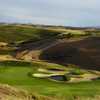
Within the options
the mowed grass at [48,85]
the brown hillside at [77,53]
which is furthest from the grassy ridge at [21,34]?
the mowed grass at [48,85]

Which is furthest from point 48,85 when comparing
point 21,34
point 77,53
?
point 21,34

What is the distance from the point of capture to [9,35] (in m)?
119

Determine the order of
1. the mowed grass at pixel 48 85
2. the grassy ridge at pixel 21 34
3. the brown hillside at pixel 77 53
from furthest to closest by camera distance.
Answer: the grassy ridge at pixel 21 34, the brown hillside at pixel 77 53, the mowed grass at pixel 48 85

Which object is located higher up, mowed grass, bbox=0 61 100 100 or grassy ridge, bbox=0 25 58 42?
mowed grass, bbox=0 61 100 100

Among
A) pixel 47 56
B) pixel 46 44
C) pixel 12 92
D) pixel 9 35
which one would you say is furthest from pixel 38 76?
pixel 9 35

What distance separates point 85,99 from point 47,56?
1647 inches

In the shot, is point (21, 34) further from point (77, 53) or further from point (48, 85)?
point (48, 85)

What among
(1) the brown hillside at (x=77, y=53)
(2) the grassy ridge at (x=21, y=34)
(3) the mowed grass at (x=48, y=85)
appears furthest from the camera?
(2) the grassy ridge at (x=21, y=34)

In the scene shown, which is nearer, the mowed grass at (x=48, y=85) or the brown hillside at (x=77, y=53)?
the mowed grass at (x=48, y=85)

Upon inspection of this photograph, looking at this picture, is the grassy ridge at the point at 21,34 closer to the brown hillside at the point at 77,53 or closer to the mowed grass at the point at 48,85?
the brown hillside at the point at 77,53

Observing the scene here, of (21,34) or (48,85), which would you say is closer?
(48,85)

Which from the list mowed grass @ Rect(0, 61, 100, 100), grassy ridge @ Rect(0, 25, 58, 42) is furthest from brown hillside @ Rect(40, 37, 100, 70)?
grassy ridge @ Rect(0, 25, 58, 42)

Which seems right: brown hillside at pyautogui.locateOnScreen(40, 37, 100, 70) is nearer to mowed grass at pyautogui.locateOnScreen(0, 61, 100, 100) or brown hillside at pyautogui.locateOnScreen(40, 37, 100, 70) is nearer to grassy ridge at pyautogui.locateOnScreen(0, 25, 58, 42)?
mowed grass at pyautogui.locateOnScreen(0, 61, 100, 100)

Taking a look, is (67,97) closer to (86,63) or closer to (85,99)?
(85,99)
